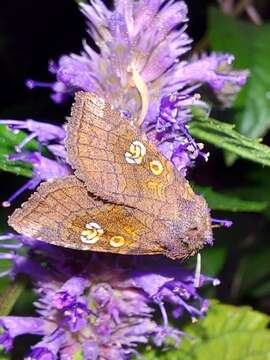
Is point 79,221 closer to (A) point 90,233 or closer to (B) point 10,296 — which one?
(A) point 90,233

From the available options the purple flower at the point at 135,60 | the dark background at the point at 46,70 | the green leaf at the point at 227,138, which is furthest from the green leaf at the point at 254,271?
the purple flower at the point at 135,60

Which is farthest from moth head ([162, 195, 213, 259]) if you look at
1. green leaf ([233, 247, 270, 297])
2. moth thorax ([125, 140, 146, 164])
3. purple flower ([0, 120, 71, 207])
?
green leaf ([233, 247, 270, 297])

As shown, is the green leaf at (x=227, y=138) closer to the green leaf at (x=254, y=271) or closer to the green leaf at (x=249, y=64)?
the green leaf at (x=249, y=64)

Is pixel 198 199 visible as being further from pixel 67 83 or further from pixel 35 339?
pixel 35 339

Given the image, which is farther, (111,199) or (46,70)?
(46,70)

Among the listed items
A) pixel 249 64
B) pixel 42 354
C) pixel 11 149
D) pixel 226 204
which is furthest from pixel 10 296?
pixel 249 64

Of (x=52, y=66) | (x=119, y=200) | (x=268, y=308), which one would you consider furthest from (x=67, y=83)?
(x=268, y=308)

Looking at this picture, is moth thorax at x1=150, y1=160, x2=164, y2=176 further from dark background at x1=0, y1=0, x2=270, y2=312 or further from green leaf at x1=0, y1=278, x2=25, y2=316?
dark background at x1=0, y1=0, x2=270, y2=312
